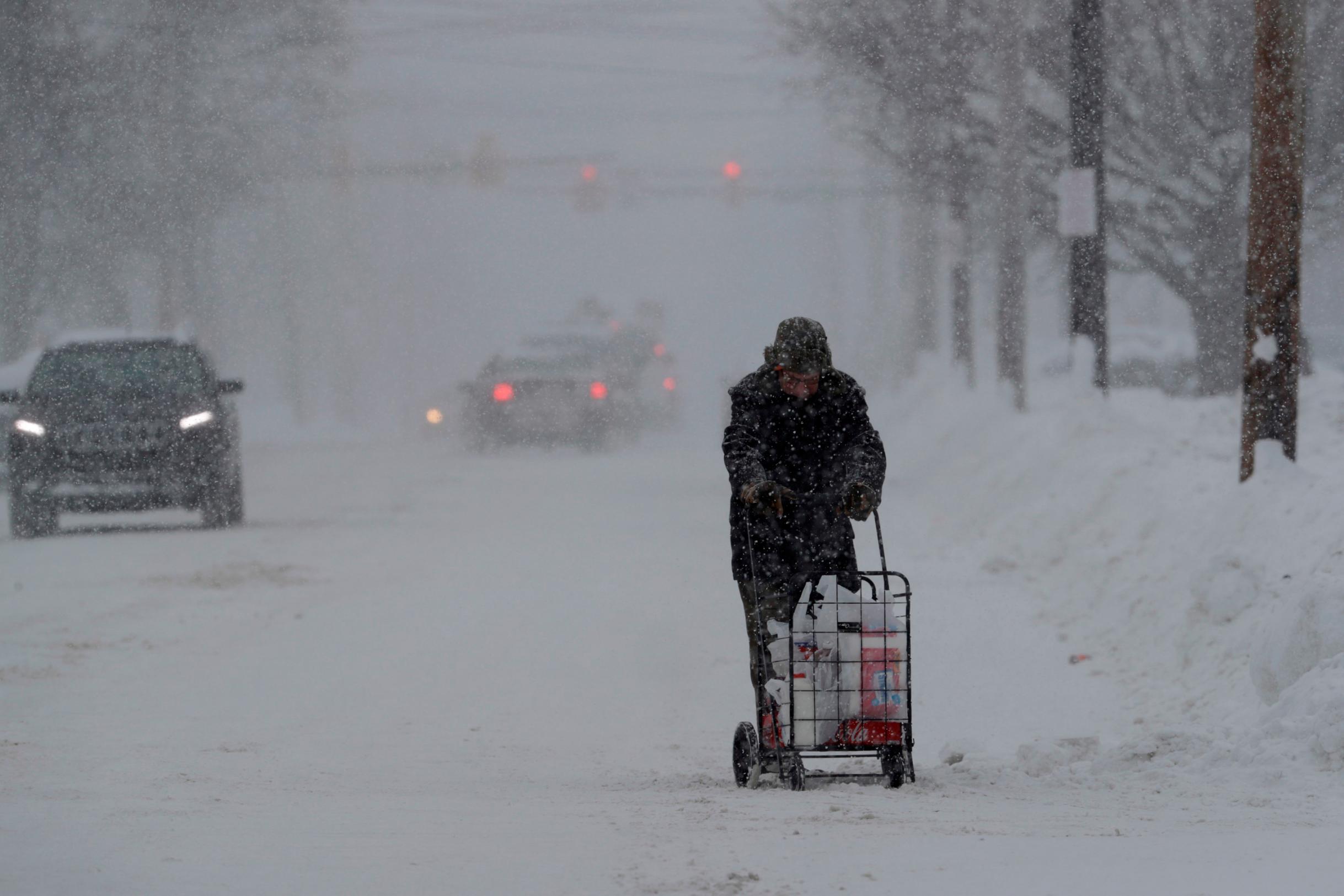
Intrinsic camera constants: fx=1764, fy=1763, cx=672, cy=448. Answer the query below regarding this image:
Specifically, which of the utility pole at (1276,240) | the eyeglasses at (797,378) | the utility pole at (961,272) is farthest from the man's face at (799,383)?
the utility pole at (961,272)

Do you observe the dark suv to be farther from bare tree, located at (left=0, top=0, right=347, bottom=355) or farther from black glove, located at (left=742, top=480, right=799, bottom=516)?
bare tree, located at (left=0, top=0, right=347, bottom=355)

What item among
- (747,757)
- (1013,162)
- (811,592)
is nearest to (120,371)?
(1013,162)

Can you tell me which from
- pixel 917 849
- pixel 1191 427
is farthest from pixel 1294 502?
pixel 1191 427

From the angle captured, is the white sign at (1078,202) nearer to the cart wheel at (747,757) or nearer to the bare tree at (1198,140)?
the bare tree at (1198,140)

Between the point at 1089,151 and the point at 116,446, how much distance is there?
32.7 ft

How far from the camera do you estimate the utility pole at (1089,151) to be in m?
17.8

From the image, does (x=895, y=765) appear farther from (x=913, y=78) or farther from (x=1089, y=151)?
(x=913, y=78)

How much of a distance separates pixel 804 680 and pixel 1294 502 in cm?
408

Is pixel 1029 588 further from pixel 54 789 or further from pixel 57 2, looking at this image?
pixel 57 2

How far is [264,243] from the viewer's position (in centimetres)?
5128

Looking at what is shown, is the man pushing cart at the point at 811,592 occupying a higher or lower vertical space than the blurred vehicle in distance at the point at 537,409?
higher

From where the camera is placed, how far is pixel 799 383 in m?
5.79

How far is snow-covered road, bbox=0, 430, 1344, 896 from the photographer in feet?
14.9

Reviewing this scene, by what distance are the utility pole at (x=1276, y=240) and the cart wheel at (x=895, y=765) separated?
16.2 ft
